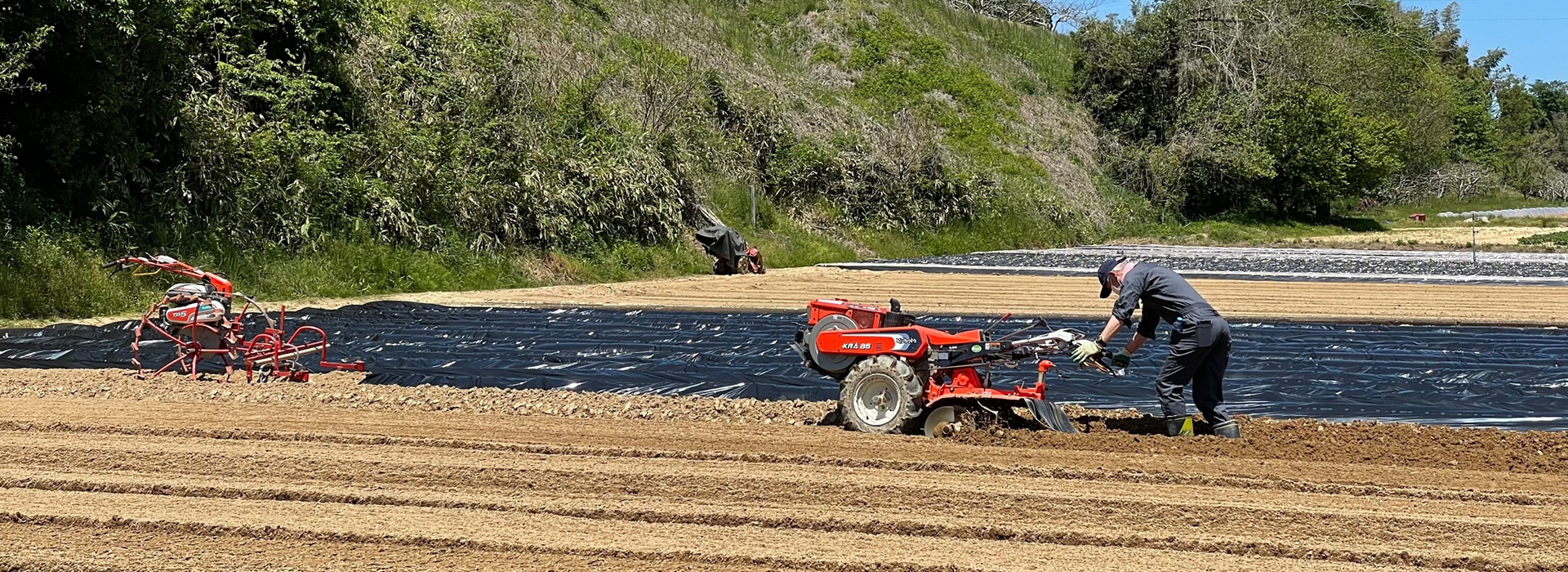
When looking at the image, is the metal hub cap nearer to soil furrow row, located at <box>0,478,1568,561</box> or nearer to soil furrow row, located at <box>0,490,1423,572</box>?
soil furrow row, located at <box>0,478,1568,561</box>

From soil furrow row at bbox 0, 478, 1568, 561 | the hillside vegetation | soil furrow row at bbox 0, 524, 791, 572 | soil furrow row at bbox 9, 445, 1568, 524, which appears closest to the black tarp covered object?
the hillside vegetation

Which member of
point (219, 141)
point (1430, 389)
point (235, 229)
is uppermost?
point (219, 141)

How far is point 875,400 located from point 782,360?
10.7ft

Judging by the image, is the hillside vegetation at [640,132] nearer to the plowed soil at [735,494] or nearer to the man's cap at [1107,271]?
the plowed soil at [735,494]

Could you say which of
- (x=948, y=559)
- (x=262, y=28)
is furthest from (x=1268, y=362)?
(x=262, y=28)

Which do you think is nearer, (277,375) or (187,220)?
(277,375)

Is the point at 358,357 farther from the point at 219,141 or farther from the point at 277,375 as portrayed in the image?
the point at 219,141

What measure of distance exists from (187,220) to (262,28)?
4.04m

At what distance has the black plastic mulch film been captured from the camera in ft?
30.3

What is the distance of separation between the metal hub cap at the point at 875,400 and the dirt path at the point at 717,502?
194mm

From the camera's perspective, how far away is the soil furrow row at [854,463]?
6301 mm

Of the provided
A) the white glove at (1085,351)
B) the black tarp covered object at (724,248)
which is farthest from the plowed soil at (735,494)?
the black tarp covered object at (724,248)

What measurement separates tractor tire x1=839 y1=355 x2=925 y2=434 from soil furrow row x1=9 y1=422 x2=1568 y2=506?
828 mm

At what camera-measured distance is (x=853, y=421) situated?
798 centimetres
